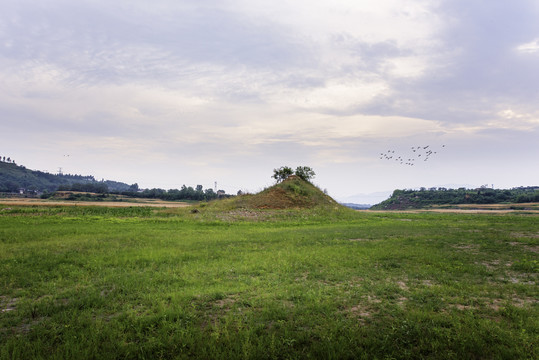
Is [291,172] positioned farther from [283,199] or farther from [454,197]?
[454,197]

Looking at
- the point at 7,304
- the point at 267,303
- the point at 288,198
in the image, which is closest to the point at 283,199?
the point at 288,198

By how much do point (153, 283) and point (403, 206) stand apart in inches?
3943

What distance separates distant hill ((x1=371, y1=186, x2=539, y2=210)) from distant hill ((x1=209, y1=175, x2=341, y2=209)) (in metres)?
56.6

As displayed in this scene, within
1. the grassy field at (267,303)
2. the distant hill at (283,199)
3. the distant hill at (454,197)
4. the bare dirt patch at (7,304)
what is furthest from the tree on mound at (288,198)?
the distant hill at (454,197)

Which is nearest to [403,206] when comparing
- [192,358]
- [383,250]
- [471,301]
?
[383,250]

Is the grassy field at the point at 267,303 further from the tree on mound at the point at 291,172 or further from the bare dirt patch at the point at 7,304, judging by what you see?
the tree on mound at the point at 291,172

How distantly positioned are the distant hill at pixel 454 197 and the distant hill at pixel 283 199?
5665 centimetres

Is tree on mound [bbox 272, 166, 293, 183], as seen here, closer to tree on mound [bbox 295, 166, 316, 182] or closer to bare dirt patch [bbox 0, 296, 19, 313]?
tree on mound [bbox 295, 166, 316, 182]

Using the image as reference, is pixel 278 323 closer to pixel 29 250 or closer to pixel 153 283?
pixel 153 283

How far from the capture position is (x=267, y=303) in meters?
7.91

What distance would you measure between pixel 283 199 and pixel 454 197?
75374 millimetres

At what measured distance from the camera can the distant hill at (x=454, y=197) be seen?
272ft

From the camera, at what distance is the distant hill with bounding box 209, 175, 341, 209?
147 ft

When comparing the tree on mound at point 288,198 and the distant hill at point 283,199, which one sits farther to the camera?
the tree on mound at point 288,198
